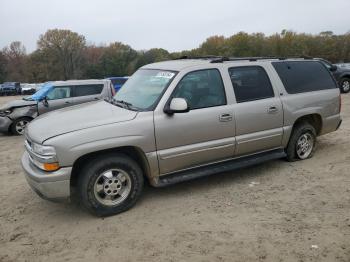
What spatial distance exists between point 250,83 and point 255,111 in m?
0.45

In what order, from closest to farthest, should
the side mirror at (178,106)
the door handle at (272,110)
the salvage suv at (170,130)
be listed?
the salvage suv at (170,130)
the side mirror at (178,106)
the door handle at (272,110)

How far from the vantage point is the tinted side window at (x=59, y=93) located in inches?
404

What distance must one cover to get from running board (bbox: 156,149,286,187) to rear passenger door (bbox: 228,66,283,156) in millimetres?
113

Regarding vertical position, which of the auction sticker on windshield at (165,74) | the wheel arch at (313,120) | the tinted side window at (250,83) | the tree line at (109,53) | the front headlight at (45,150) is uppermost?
the tree line at (109,53)

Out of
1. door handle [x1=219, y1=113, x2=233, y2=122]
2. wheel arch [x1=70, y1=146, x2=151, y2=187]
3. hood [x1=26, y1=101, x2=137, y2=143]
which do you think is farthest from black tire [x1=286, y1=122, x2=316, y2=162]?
hood [x1=26, y1=101, x2=137, y2=143]

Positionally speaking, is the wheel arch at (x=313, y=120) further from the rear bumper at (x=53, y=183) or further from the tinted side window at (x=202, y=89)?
the rear bumper at (x=53, y=183)

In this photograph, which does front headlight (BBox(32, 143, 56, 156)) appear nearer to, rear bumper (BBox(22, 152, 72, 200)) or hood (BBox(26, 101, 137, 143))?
hood (BBox(26, 101, 137, 143))

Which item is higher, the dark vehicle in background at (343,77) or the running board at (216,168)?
the dark vehicle in background at (343,77)

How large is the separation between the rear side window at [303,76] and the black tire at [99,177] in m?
2.94

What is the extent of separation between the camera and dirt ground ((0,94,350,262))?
3.54 m

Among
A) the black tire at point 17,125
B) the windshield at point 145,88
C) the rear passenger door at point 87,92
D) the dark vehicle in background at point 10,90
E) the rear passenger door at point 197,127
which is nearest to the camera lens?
the rear passenger door at point 197,127

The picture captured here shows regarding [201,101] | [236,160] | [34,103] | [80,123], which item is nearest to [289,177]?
[236,160]

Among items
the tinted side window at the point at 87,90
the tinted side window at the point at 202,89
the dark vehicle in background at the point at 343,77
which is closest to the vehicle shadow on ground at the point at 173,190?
the tinted side window at the point at 202,89

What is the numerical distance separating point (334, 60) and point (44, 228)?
82.7 m
